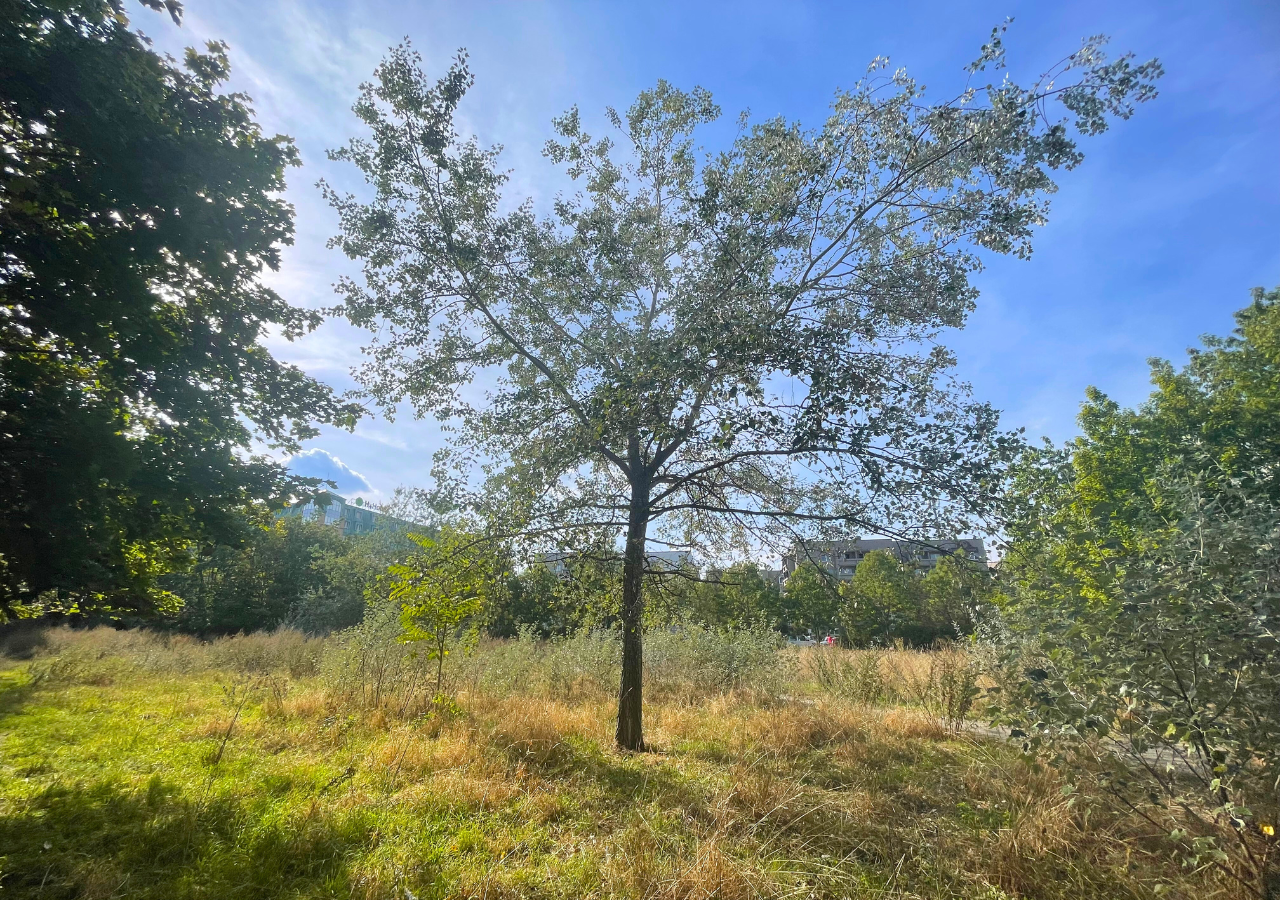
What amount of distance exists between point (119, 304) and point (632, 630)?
6.71 m

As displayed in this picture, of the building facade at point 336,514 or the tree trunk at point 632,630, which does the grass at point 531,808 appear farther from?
the building facade at point 336,514

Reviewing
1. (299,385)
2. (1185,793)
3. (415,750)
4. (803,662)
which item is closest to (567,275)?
(299,385)

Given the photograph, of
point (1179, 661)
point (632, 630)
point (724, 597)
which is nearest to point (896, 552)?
point (1179, 661)

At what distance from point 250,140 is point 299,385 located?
3250 millimetres

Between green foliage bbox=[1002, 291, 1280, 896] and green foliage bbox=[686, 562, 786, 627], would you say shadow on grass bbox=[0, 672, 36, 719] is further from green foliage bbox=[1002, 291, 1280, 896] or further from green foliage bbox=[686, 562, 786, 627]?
green foliage bbox=[1002, 291, 1280, 896]

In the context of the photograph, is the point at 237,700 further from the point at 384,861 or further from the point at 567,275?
the point at 567,275

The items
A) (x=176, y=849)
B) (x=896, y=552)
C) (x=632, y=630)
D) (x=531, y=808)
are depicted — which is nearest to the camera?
(x=176, y=849)

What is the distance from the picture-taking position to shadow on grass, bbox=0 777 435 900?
3.43 metres

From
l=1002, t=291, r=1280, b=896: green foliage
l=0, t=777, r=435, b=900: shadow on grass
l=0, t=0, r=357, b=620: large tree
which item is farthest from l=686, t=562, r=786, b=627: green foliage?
l=0, t=0, r=357, b=620: large tree

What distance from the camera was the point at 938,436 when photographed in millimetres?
5027

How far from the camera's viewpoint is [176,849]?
399cm

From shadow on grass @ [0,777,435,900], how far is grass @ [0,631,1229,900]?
0.8 inches

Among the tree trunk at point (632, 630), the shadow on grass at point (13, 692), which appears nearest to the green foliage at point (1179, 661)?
the tree trunk at point (632, 630)

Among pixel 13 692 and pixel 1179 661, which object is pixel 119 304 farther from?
pixel 13 692
